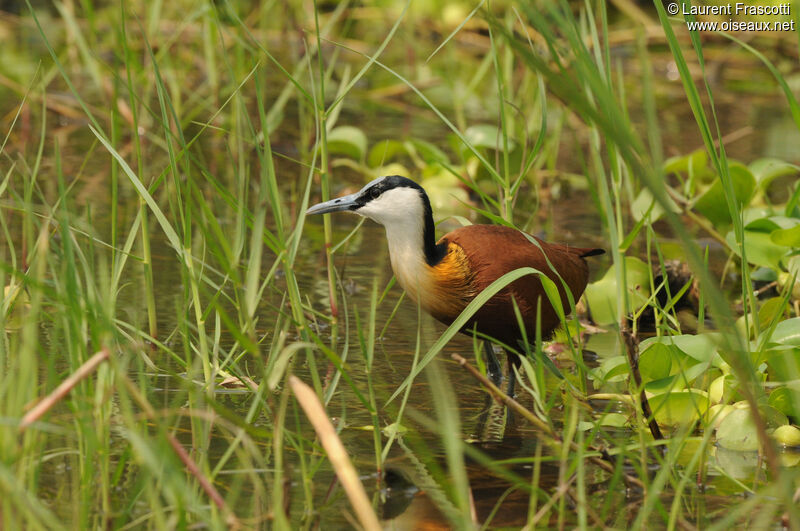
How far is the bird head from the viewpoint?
3.27 m

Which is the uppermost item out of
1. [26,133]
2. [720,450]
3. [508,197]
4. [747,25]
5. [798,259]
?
[747,25]

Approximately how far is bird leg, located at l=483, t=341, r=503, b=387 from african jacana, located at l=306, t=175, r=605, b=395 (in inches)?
13.0

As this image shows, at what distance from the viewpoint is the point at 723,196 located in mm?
4531

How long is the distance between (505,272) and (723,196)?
5.23 ft

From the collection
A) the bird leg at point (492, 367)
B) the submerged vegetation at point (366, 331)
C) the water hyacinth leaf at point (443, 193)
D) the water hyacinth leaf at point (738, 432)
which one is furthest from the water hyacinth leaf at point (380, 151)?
the water hyacinth leaf at point (738, 432)

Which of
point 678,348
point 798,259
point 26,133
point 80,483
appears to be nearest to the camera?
point 80,483

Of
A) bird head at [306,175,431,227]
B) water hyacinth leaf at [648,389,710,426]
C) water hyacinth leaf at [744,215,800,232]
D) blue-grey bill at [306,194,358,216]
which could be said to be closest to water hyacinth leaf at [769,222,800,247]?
water hyacinth leaf at [744,215,800,232]

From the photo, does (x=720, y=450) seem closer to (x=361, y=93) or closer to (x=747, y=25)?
(x=361, y=93)

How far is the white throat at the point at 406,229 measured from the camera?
3268mm

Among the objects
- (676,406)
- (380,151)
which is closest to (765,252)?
(676,406)

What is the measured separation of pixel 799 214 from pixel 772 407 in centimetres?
138

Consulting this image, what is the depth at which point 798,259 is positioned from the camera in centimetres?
371

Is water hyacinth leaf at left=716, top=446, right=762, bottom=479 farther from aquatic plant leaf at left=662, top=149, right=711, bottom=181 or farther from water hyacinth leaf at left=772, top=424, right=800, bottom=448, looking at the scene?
aquatic plant leaf at left=662, top=149, right=711, bottom=181

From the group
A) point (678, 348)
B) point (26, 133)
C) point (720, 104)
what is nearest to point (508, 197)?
point (678, 348)
